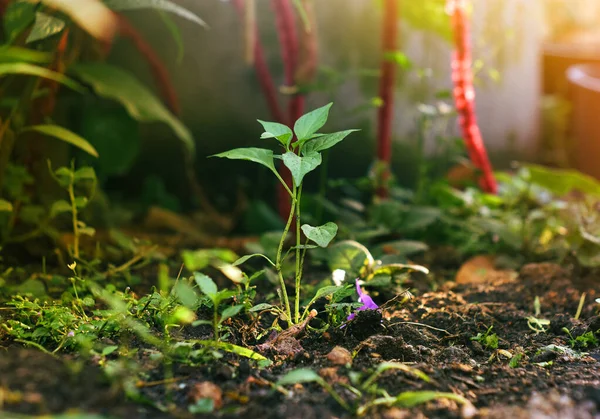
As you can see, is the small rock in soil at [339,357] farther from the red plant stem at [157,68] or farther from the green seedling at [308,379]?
the red plant stem at [157,68]

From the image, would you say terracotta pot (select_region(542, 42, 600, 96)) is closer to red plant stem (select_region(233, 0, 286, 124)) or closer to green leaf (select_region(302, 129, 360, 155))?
red plant stem (select_region(233, 0, 286, 124))

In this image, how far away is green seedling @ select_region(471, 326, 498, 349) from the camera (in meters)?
1.31

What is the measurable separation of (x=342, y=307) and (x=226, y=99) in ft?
5.58

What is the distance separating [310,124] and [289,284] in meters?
0.58

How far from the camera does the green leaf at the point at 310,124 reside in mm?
1215

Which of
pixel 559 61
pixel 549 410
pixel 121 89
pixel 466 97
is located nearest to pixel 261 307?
pixel 549 410

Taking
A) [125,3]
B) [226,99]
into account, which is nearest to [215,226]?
[226,99]

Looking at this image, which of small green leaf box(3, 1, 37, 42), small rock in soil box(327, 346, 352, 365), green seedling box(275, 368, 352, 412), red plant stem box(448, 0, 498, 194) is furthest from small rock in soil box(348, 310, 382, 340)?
red plant stem box(448, 0, 498, 194)

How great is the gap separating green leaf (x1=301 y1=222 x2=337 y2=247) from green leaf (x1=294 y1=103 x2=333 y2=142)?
0.17 m

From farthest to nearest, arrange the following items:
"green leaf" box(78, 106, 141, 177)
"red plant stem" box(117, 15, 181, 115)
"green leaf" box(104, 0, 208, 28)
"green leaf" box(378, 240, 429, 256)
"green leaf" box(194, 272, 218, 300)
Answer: "red plant stem" box(117, 15, 181, 115), "green leaf" box(78, 106, 141, 177), "green leaf" box(378, 240, 429, 256), "green leaf" box(104, 0, 208, 28), "green leaf" box(194, 272, 218, 300)

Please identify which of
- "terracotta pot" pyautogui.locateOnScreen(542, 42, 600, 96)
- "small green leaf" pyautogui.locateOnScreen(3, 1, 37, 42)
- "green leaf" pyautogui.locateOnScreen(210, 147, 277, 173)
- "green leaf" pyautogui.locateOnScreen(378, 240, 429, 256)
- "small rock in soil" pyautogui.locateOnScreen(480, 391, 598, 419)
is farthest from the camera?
"terracotta pot" pyautogui.locateOnScreen(542, 42, 600, 96)

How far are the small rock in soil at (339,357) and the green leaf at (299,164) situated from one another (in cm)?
30

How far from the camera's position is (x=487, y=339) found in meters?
1.31

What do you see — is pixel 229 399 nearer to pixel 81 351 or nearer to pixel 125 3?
pixel 81 351
